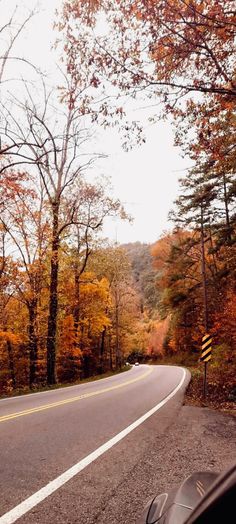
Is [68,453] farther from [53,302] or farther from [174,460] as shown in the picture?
[53,302]

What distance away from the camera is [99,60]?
23.4 ft

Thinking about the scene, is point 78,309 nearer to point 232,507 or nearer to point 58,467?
point 58,467

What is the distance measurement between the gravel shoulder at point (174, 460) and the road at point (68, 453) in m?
0.16

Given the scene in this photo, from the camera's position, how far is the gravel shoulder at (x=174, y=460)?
3.62m

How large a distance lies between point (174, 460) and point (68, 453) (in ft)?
5.17

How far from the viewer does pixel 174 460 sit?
5172mm

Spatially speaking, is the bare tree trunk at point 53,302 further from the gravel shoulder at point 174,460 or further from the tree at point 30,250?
the gravel shoulder at point 174,460

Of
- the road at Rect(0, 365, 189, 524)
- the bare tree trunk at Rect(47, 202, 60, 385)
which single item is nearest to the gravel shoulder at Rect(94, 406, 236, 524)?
the road at Rect(0, 365, 189, 524)

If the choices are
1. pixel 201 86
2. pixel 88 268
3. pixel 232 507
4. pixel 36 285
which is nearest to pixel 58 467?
Result: pixel 232 507

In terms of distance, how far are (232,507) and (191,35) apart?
23.9 feet

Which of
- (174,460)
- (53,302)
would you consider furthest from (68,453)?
(53,302)

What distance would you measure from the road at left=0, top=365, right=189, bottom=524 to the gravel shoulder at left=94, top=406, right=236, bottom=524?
157 millimetres

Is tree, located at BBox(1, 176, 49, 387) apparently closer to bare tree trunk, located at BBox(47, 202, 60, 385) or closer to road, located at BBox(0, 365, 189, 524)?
bare tree trunk, located at BBox(47, 202, 60, 385)

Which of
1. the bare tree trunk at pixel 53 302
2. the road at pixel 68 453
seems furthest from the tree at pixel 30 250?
the road at pixel 68 453
